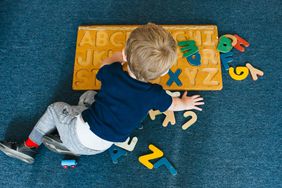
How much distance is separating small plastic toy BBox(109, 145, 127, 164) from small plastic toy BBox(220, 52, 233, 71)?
0.57 meters

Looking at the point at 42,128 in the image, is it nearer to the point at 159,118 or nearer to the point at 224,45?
the point at 159,118

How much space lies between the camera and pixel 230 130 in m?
1.14

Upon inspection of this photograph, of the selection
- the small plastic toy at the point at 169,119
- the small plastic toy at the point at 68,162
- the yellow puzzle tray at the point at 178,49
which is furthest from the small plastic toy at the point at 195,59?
the small plastic toy at the point at 68,162

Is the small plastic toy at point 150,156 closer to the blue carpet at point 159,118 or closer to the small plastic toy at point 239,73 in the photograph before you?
the blue carpet at point 159,118

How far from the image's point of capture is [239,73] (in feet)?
4.01

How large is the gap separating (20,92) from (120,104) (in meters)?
0.61

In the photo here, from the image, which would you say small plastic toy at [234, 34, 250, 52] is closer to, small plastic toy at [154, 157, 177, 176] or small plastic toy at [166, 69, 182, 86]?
small plastic toy at [166, 69, 182, 86]

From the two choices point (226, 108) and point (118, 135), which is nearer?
point (118, 135)

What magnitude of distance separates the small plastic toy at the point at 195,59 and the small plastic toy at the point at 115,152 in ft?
1.57

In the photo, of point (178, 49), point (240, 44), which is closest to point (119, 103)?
point (178, 49)

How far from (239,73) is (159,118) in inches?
15.9

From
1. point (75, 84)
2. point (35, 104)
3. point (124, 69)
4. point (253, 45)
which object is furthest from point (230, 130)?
point (35, 104)

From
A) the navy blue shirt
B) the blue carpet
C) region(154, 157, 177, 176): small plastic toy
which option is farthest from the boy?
region(154, 157, 177, 176): small plastic toy

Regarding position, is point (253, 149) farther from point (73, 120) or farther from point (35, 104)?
point (35, 104)
